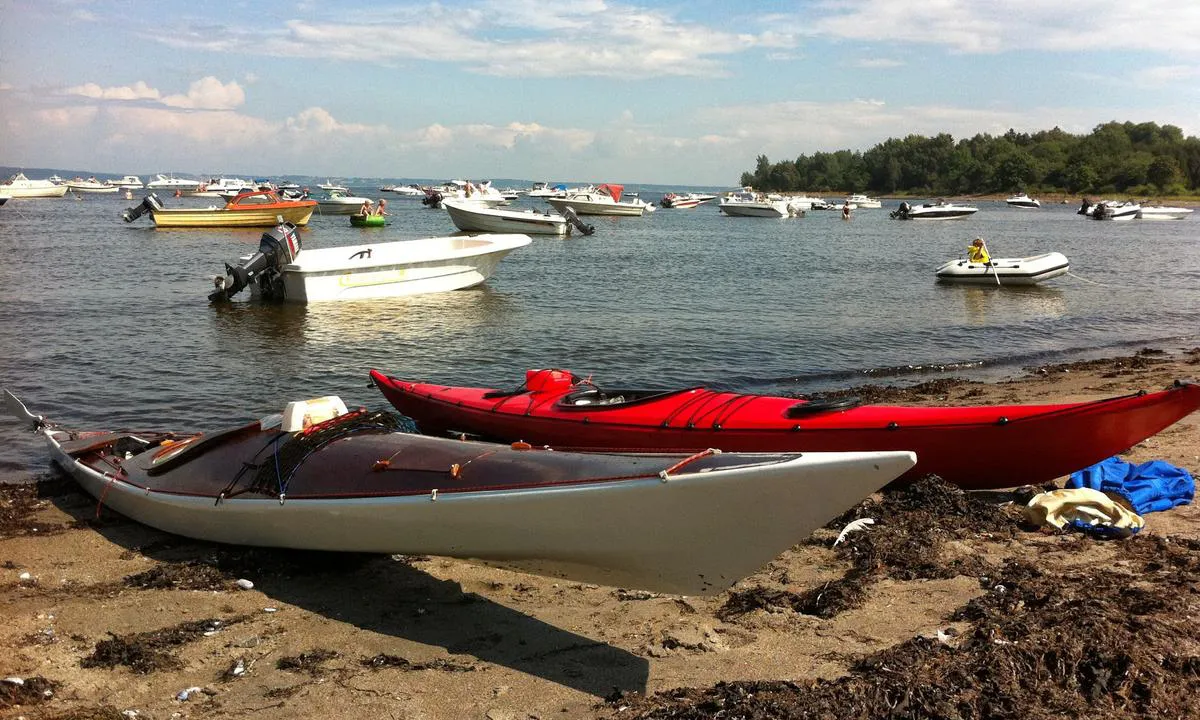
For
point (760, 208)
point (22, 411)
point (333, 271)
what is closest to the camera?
point (22, 411)

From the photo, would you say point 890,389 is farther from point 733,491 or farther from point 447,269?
point 447,269

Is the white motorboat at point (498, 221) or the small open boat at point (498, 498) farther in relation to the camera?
the white motorboat at point (498, 221)

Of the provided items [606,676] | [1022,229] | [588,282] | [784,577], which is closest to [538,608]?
[606,676]

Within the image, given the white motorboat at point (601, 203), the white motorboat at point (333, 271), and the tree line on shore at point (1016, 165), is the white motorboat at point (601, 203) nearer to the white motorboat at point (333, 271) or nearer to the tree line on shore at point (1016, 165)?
the white motorboat at point (333, 271)

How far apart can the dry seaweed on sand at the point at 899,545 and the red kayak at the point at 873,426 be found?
1.20ft

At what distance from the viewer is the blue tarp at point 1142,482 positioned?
718 centimetres

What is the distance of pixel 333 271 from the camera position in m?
21.5

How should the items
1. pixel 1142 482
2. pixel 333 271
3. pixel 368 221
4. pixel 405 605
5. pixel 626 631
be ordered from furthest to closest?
pixel 368 221 < pixel 333 271 < pixel 1142 482 < pixel 405 605 < pixel 626 631

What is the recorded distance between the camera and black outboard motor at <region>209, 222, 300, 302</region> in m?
21.3

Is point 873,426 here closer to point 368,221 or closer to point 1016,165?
point 368,221

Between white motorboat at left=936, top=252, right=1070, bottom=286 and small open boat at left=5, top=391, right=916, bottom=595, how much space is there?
23.3 metres

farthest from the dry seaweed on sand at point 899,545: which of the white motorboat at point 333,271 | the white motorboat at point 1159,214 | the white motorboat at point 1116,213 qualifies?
the white motorboat at point 1159,214

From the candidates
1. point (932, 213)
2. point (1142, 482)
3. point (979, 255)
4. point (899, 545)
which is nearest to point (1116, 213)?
point (932, 213)

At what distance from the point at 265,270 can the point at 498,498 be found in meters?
17.9
